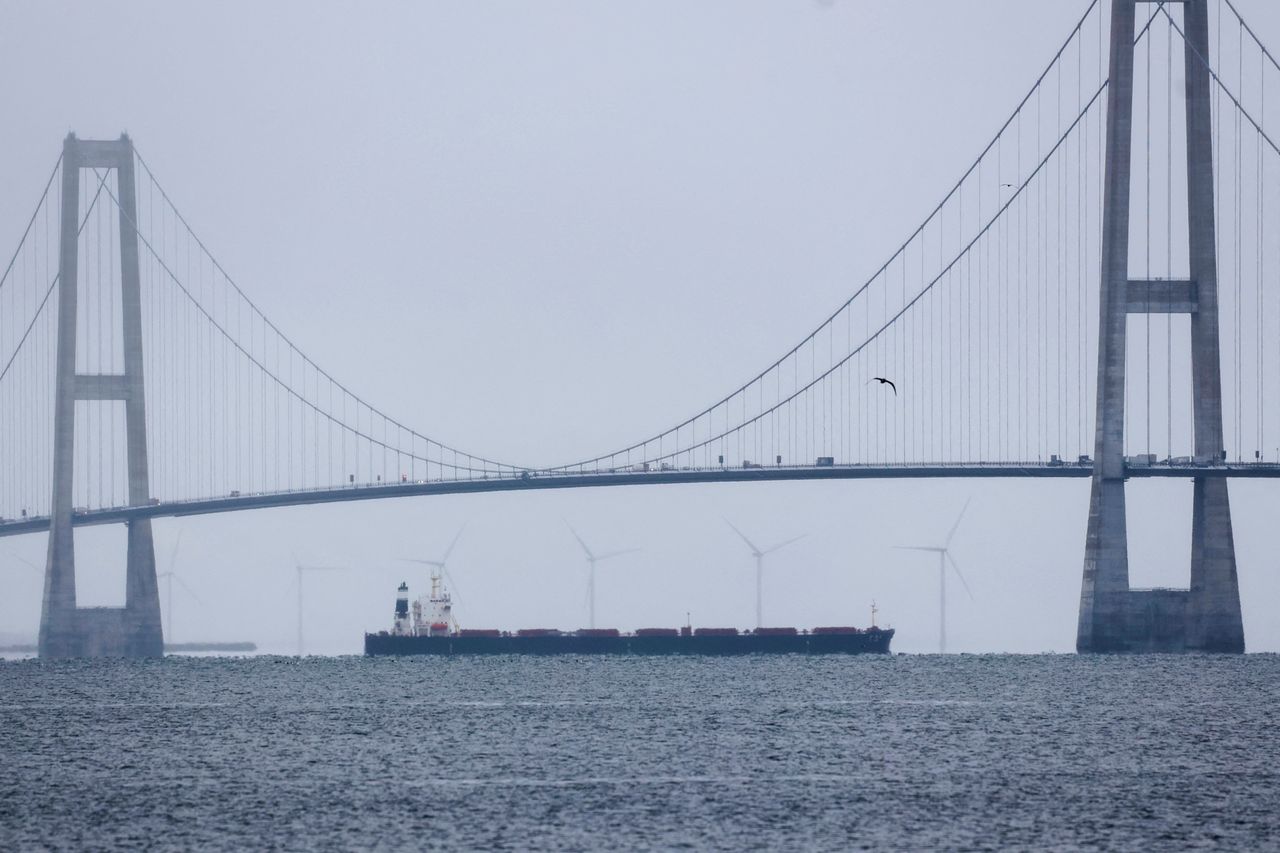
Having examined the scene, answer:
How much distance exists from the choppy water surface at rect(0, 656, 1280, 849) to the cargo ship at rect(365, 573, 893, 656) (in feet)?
89.2

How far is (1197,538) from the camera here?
61.1 metres

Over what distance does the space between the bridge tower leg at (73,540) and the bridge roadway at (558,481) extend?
1.21 meters

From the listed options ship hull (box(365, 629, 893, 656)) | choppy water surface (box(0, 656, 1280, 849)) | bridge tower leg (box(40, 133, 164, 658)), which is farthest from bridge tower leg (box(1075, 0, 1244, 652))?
bridge tower leg (box(40, 133, 164, 658))

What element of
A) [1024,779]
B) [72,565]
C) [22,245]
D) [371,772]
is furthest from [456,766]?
[22,245]

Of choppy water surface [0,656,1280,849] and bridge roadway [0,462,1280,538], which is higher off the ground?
bridge roadway [0,462,1280,538]

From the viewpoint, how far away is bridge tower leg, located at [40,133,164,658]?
7412cm

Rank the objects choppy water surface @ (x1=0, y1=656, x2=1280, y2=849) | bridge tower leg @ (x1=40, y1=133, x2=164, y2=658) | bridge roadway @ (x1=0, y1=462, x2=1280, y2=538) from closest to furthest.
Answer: choppy water surface @ (x1=0, y1=656, x2=1280, y2=849) < bridge roadway @ (x1=0, y1=462, x2=1280, y2=538) < bridge tower leg @ (x1=40, y1=133, x2=164, y2=658)

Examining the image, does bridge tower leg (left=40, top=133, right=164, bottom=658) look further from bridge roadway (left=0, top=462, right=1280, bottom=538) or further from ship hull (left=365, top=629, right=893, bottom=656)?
ship hull (left=365, top=629, right=893, bottom=656)

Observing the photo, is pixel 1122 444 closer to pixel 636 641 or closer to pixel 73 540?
pixel 636 641

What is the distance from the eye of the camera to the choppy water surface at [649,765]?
67.5 ft

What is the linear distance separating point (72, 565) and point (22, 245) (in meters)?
18.4

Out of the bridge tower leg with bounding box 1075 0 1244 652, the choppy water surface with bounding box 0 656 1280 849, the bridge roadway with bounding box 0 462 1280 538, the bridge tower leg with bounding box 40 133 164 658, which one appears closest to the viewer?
the choppy water surface with bounding box 0 656 1280 849

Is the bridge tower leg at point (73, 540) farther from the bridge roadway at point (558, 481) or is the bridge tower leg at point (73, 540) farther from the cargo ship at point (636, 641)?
the cargo ship at point (636, 641)

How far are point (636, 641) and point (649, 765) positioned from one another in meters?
50.4
